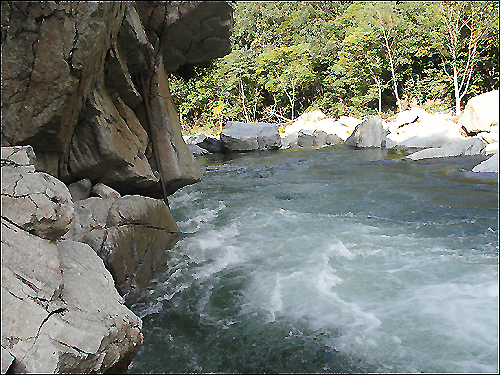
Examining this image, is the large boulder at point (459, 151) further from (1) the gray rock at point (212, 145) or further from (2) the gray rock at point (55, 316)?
(2) the gray rock at point (55, 316)

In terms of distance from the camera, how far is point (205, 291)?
427cm

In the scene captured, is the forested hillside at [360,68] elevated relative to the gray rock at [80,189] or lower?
elevated

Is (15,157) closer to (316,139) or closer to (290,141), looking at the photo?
(316,139)

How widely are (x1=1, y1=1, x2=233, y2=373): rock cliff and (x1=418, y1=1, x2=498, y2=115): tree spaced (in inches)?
752


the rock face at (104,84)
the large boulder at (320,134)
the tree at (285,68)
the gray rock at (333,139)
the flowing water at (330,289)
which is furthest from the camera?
the tree at (285,68)

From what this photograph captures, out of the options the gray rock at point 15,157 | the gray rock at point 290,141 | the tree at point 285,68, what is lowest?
the gray rock at point 290,141

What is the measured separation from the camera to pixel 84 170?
5.20 meters

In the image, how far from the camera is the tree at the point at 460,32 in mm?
20312

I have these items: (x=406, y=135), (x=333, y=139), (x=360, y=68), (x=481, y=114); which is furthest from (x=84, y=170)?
(x=360, y=68)

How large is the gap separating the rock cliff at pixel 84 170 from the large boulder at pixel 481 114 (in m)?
13.9

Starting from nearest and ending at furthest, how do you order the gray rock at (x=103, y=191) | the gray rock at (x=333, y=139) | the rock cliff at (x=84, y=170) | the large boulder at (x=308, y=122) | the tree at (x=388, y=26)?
the rock cliff at (x=84, y=170), the gray rock at (x=103, y=191), the gray rock at (x=333, y=139), the tree at (x=388, y=26), the large boulder at (x=308, y=122)

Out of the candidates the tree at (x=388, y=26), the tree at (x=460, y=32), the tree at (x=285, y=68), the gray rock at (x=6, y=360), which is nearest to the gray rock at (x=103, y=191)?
the gray rock at (x=6, y=360)

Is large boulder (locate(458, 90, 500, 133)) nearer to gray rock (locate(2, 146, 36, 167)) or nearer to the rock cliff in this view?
the rock cliff

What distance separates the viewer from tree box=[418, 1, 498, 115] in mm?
20312
